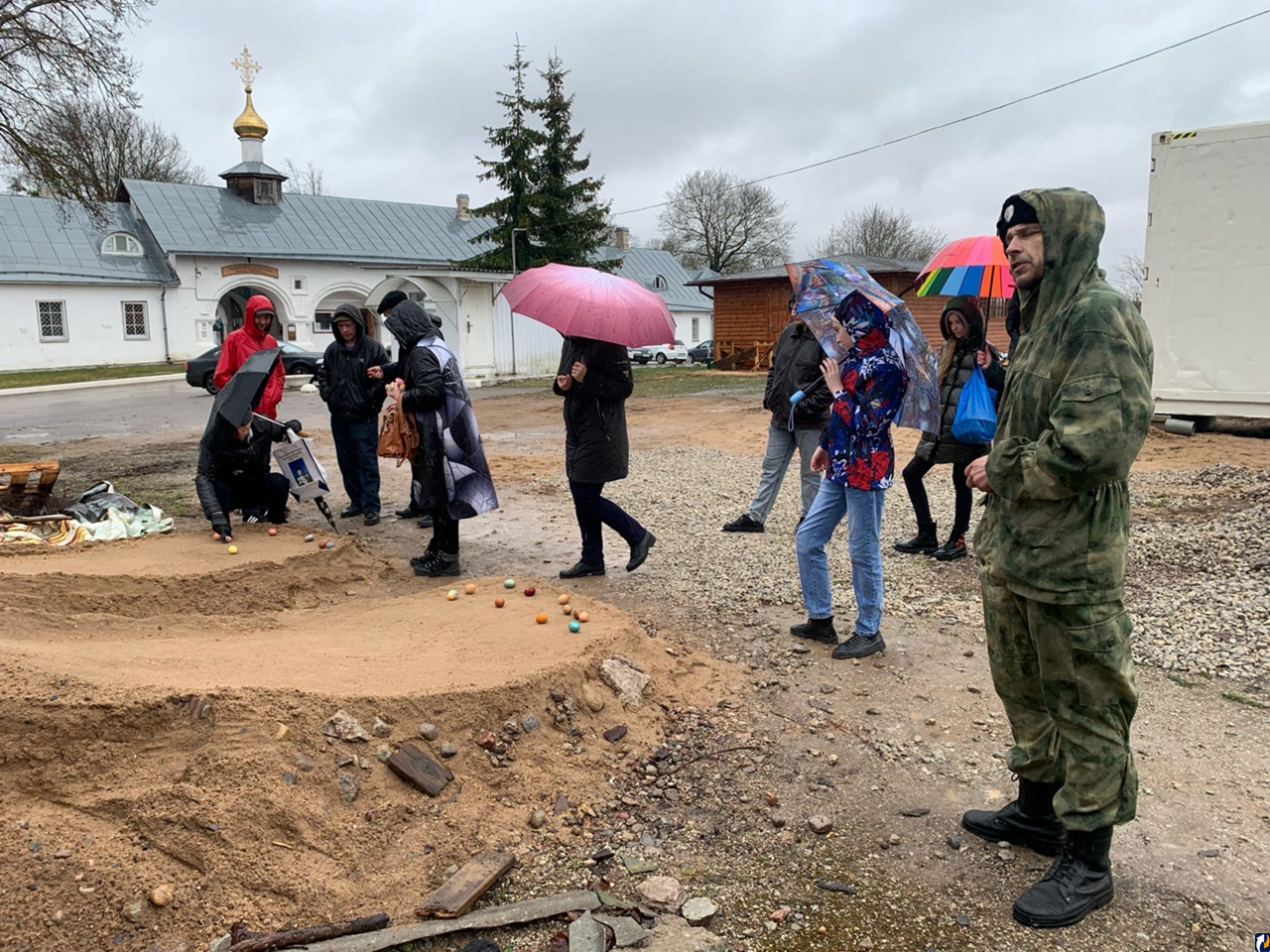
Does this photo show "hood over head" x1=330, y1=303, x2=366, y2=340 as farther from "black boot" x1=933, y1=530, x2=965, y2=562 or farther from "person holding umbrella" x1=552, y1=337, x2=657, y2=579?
"black boot" x1=933, y1=530, x2=965, y2=562

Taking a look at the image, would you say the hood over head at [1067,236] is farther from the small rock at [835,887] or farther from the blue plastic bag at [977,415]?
the small rock at [835,887]

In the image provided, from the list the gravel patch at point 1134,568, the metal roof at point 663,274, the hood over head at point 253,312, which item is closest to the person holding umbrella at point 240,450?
the hood over head at point 253,312

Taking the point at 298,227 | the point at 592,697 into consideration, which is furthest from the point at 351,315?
the point at 298,227

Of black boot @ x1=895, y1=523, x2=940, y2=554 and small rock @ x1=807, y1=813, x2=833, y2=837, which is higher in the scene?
black boot @ x1=895, y1=523, x2=940, y2=554

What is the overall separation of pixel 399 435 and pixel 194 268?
33.4 m

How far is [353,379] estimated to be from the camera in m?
8.09

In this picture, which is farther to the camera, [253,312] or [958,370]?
[253,312]

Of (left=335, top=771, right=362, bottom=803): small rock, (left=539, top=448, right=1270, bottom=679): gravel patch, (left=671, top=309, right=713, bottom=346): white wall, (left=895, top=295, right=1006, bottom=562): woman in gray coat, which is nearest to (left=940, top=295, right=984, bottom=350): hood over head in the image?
(left=895, top=295, right=1006, bottom=562): woman in gray coat

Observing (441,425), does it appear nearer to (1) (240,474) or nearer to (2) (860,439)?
(1) (240,474)

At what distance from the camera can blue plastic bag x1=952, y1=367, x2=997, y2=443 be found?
349 cm

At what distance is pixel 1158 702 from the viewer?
4289 mm

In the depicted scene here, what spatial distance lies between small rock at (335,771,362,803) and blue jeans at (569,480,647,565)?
302cm

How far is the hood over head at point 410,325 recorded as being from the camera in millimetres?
6191

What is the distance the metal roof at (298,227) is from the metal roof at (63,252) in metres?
1.31
